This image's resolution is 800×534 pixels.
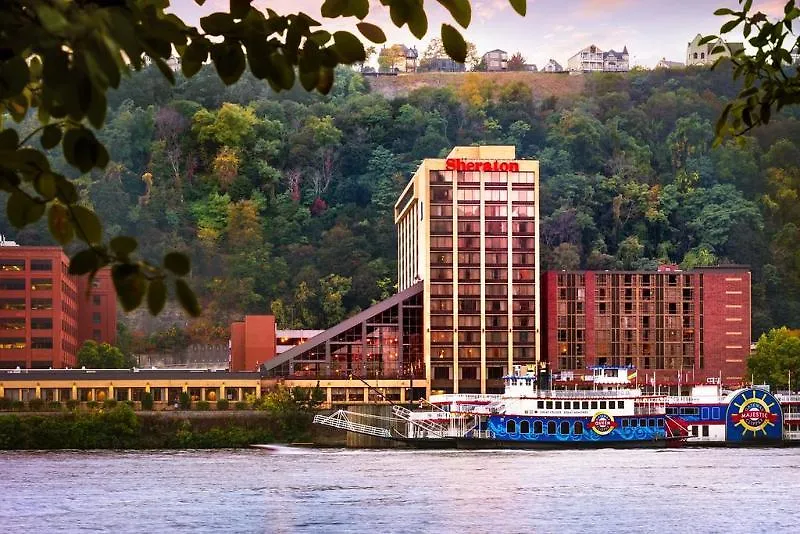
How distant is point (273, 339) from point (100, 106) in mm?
146718

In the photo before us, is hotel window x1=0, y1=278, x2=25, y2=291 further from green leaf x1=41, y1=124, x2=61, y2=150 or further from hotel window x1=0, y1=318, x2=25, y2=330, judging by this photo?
green leaf x1=41, y1=124, x2=61, y2=150

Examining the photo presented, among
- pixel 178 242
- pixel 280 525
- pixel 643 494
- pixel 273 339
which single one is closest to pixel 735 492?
pixel 643 494

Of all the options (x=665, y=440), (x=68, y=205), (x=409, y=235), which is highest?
(x=409, y=235)

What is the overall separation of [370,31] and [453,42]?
1.32ft

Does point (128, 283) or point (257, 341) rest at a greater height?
point (257, 341)

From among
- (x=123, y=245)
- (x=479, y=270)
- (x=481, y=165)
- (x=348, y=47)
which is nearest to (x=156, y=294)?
(x=123, y=245)

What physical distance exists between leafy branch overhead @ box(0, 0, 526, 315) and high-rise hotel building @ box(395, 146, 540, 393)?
134 m

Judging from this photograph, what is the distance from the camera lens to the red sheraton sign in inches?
5566

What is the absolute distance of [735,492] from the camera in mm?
71188

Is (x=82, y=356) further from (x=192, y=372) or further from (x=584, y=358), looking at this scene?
(x=584, y=358)

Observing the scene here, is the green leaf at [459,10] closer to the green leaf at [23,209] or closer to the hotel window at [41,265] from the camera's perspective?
the green leaf at [23,209]

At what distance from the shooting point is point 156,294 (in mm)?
6957

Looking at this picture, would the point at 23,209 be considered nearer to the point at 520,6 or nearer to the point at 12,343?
the point at 520,6

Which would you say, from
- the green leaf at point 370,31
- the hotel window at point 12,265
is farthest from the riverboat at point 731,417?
the green leaf at point 370,31
